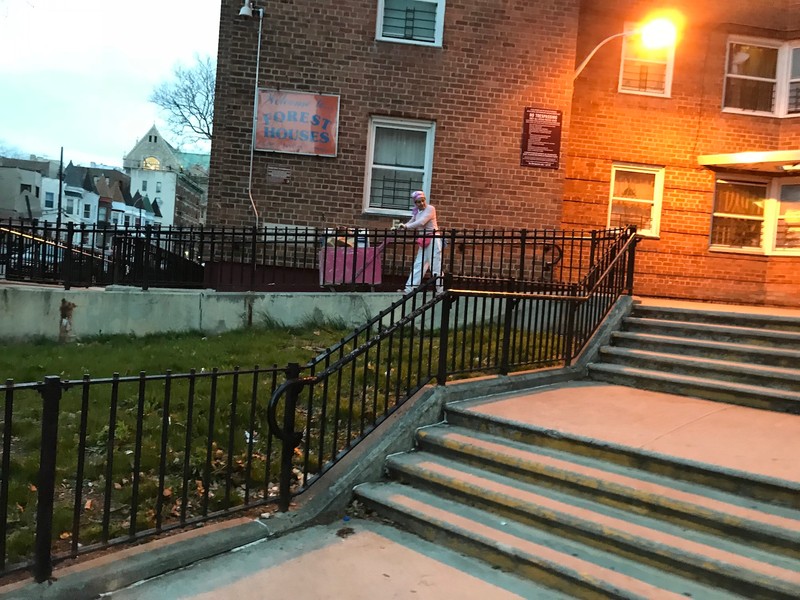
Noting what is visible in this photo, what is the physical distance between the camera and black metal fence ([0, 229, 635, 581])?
328cm

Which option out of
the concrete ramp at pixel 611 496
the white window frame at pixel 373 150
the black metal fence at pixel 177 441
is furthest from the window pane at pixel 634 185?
the concrete ramp at pixel 611 496

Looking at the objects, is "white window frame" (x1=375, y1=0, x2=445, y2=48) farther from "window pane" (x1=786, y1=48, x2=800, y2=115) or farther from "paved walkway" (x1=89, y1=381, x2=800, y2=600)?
"paved walkway" (x1=89, y1=381, x2=800, y2=600)

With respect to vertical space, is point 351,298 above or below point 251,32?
below

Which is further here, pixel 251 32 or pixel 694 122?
pixel 694 122

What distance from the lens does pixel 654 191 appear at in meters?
12.0

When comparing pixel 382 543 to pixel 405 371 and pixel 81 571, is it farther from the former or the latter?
pixel 405 371

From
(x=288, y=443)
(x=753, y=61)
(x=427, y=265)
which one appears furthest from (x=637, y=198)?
(x=288, y=443)

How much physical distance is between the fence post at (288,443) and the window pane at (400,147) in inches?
295

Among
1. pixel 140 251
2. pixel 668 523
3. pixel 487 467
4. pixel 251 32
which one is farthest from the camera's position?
pixel 251 32

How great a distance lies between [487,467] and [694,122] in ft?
32.5

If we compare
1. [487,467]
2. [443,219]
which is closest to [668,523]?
[487,467]

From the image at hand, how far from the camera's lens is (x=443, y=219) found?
35.7 ft

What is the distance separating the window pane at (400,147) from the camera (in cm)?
1112

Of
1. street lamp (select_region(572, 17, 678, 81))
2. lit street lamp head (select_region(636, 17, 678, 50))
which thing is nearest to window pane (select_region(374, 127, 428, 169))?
street lamp (select_region(572, 17, 678, 81))
